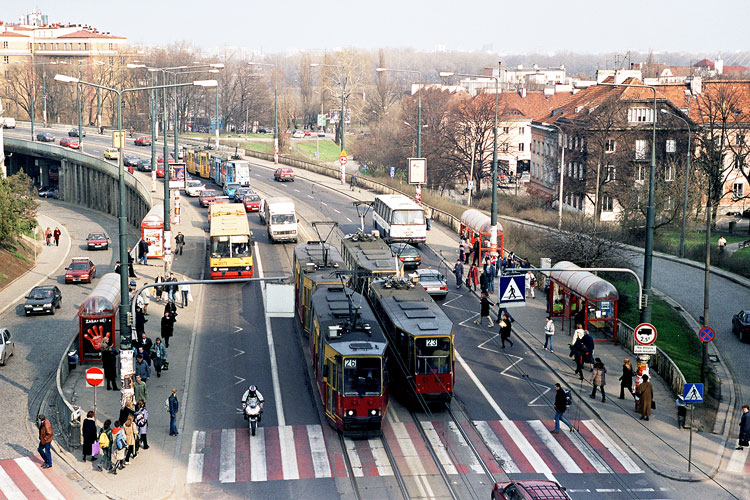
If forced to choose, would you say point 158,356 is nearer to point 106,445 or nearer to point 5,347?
point 5,347

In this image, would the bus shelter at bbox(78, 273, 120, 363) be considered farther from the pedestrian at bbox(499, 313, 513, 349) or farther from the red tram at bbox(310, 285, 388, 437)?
the pedestrian at bbox(499, 313, 513, 349)

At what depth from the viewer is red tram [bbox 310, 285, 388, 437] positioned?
27.7 m

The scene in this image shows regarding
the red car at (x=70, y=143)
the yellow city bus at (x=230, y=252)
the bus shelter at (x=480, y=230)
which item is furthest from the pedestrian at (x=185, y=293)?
the red car at (x=70, y=143)

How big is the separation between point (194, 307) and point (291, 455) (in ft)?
A: 61.3

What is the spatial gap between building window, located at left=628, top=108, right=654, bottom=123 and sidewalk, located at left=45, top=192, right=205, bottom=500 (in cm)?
5033

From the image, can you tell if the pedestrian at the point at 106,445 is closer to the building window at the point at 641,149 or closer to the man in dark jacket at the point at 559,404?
the man in dark jacket at the point at 559,404

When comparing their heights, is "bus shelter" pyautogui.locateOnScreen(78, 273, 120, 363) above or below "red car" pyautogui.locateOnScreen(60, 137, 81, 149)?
below

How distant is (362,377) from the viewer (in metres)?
27.8

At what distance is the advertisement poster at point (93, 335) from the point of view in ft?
120

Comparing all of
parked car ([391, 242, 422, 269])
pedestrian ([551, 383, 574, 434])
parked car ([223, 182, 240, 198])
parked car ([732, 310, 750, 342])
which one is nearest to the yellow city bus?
parked car ([391, 242, 422, 269])

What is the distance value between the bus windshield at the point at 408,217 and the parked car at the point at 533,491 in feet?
113

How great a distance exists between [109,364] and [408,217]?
26.4 metres

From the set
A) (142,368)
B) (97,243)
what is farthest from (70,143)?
(142,368)

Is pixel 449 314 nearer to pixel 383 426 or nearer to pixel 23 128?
pixel 383 426
